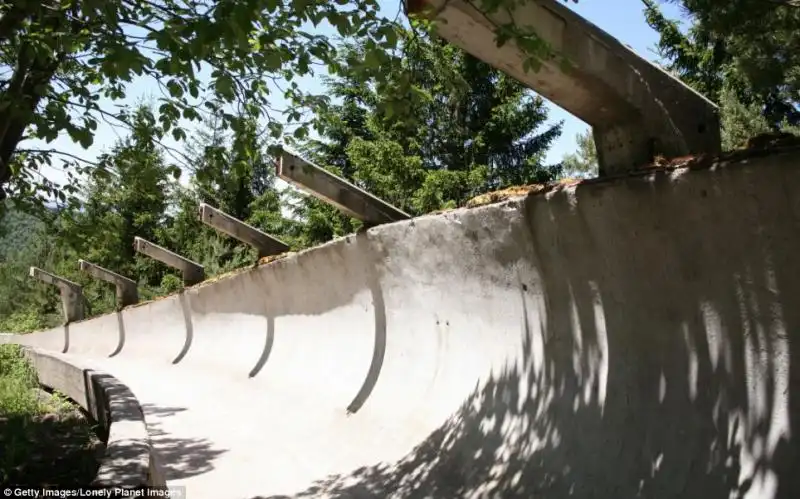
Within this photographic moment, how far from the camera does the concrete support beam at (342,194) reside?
262 inches

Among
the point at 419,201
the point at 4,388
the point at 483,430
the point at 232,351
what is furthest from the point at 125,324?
the point at 483,430

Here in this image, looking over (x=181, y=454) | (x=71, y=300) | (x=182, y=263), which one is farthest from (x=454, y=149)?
(x=181, y=454)

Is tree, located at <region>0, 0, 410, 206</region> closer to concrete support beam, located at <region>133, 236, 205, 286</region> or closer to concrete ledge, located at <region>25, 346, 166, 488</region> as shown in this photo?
concrete ledge, located at <region>25, 346, 166, 488</region>

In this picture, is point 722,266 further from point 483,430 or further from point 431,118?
point 431,118

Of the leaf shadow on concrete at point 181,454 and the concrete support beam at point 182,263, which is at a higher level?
the concrete support beam at point 182,263

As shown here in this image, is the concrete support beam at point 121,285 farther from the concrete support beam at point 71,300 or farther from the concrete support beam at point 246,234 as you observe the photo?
the concrete support beam at point 246,234

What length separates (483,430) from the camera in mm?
4586

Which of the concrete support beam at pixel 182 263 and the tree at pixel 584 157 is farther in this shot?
the tree at pixel 584 157

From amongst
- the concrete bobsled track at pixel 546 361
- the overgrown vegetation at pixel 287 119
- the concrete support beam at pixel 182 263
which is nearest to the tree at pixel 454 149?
the overgrown vegetation at pixel 287 119

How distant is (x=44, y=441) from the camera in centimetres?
648

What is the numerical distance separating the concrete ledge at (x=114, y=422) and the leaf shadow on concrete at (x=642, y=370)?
149cm

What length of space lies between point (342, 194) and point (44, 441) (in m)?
4.02

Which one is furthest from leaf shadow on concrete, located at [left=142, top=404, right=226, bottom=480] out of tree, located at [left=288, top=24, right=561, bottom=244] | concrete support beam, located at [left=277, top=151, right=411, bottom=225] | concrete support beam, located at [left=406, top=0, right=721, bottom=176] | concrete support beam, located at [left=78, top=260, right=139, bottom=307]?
concrete support beam, located at [left=78, top=260, right=139, bottom=307]

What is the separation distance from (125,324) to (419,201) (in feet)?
26.3
